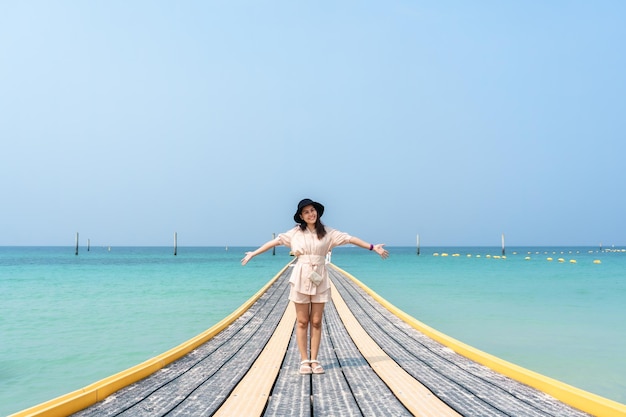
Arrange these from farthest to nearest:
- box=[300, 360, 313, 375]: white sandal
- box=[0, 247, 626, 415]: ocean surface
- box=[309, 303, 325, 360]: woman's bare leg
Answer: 1. box=[0, 247, 626, 415]: ocean surface
2. box=[309, 303, 325, 360]: woman's bare leg
3. box=[300, 360, 313, 375]: white sandal

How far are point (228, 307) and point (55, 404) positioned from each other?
39.6 ft

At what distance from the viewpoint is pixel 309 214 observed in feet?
13.5

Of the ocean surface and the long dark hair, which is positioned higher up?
the long dark hair

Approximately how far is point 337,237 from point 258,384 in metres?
1.31

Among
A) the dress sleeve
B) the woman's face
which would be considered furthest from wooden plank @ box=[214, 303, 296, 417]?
the woman's face

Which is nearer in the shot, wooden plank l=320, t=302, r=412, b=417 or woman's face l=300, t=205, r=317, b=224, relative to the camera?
wooden plank l=320, t=302, r=412, b=417

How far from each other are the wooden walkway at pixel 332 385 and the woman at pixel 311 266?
1.10 ft

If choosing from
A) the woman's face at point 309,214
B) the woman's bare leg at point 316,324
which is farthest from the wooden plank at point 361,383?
the woman's face at point 309,214

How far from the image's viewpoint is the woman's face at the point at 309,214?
13.5 feet

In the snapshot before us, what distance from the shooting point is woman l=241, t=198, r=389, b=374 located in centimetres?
406

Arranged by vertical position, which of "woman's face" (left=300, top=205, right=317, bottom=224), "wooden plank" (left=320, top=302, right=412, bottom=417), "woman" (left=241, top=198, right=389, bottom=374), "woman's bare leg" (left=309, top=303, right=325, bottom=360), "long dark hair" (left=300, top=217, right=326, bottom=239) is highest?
"woman's face" (left=300, top=205, right=317, bottom=224)

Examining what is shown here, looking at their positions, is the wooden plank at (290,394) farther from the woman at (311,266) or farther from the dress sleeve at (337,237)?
the dress sleeve at (337,237)

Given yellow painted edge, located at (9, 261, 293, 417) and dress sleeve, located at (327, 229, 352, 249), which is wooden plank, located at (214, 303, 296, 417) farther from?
dress sleeve, located at (327, 229, 352, 249)

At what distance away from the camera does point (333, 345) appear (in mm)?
5430
